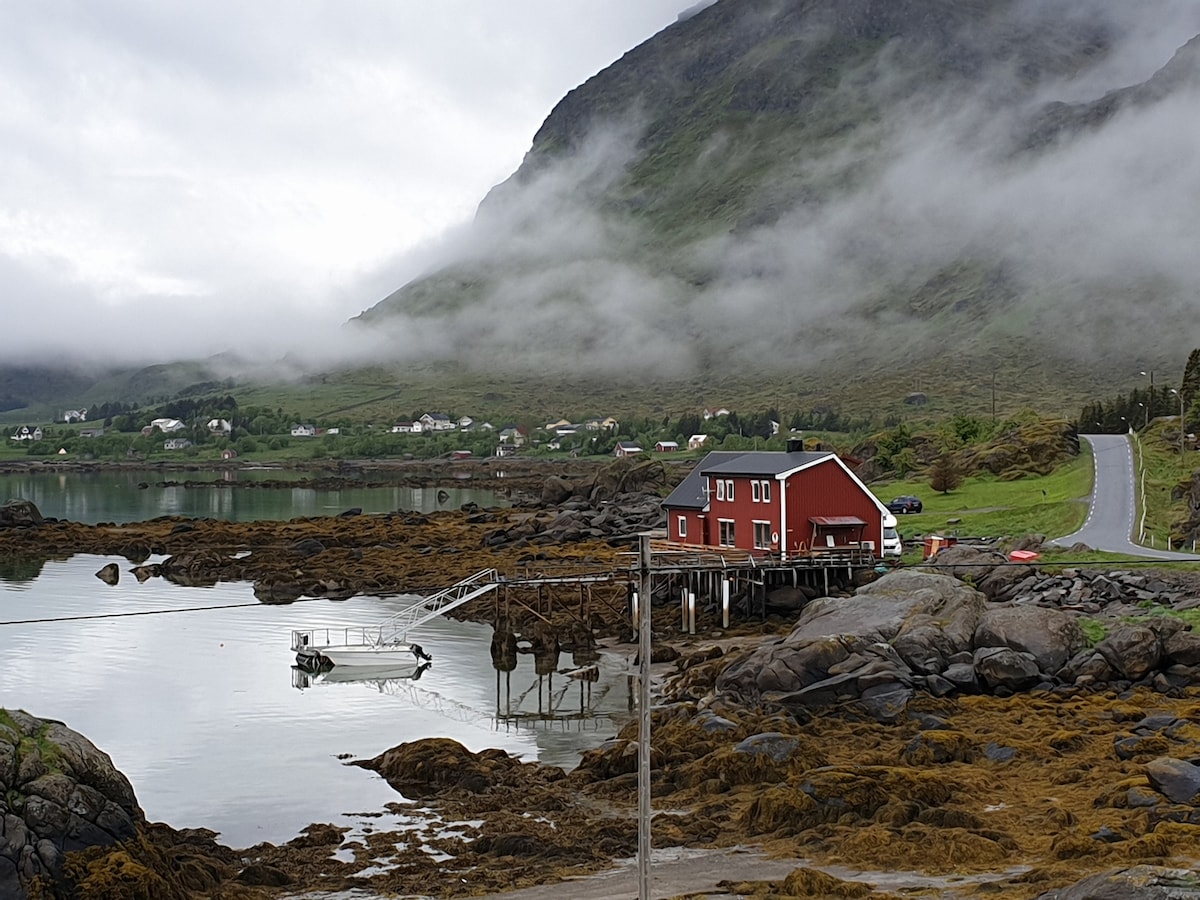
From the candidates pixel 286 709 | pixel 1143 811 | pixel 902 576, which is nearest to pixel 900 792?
pixel 1143 811

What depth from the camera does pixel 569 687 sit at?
48.9m

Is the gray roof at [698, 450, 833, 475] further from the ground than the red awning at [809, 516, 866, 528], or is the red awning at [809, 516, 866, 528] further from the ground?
the gray roof at [698, 450, 833, 475]

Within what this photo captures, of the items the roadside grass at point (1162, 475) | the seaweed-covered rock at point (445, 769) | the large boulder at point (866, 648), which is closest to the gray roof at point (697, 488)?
the large boulder at point (866, 648)

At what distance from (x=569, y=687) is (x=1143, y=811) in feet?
83.2

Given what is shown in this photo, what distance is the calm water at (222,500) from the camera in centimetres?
13462

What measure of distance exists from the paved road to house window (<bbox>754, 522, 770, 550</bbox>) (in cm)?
1282

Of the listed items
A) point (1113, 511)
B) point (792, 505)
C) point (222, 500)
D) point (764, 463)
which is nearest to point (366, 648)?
point (792, 505)

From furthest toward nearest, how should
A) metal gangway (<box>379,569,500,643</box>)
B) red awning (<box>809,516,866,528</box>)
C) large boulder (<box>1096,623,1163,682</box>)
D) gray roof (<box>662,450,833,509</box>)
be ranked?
gray roof (<box>662,450,833,509</box>)
red awning (<box>809,516,866,528</box>)
metal gangway (<box>379,569,500,643</box>)
large boulder (<box>1096,623,1163,682</box>)

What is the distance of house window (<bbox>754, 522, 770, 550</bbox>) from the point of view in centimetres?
5828

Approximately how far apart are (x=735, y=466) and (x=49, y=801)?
40678 millimetres

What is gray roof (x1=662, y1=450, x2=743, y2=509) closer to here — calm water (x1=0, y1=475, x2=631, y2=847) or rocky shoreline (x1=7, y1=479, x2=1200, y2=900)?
rocky shoreline (x1=7, y1=479, x2=1200, y2=900)

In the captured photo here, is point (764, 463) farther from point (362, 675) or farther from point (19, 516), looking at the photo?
point (19, 516)

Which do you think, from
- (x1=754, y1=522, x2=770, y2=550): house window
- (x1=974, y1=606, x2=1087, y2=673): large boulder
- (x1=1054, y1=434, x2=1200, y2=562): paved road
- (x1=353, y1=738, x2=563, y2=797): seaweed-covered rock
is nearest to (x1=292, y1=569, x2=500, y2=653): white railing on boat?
(x1=754, y1=522, x2=770, y2=550): house window

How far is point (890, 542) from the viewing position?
59562mm
